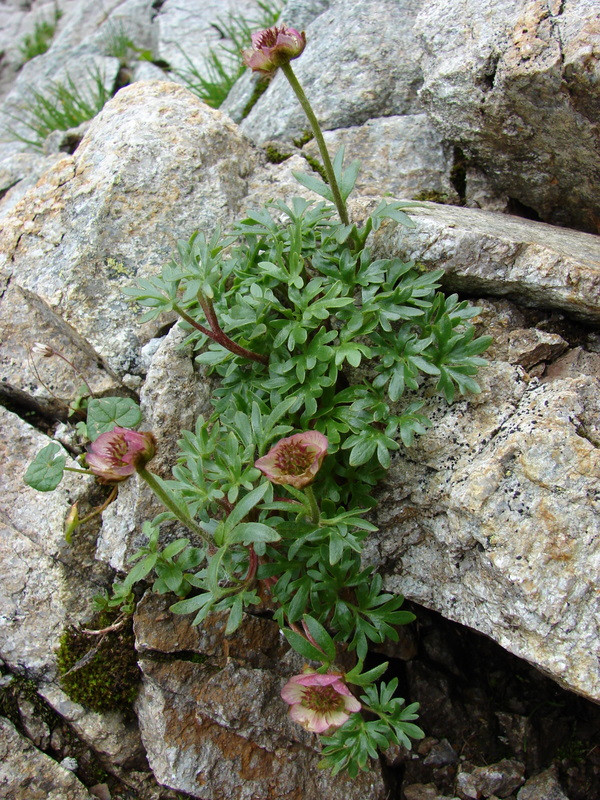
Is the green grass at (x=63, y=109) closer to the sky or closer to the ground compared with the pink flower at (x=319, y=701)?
closer to the sky

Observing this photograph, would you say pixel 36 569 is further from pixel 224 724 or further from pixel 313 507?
pixel 313 507

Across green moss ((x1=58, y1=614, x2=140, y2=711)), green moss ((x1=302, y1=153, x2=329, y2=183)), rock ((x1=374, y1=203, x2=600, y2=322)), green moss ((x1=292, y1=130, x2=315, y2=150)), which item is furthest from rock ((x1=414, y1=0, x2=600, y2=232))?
green moss ((x1=58, y1=614, x2=140, y2=711))

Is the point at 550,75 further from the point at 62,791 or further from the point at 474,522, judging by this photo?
the point at 62,791

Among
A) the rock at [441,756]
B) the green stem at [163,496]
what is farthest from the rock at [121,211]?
the rock at [441,756]

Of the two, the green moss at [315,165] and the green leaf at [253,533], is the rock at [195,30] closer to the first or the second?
the green moss at [315,165]

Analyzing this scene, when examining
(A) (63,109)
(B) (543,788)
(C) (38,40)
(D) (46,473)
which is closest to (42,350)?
(D) (46,473)

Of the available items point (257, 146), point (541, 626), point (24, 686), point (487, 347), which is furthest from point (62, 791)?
point (257, 146)

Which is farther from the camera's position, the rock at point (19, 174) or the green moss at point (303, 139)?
the rock at point (19, 174)
